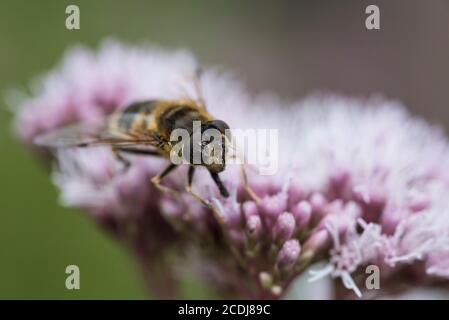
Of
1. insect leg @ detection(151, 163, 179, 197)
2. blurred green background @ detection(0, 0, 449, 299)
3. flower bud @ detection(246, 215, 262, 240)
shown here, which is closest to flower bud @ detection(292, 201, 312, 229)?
flower bud @ detection(246, 215, 262, 240)

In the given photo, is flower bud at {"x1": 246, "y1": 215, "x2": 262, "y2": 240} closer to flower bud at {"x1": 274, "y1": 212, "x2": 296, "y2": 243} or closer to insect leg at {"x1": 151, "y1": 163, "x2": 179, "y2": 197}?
flower bud at {"x1": 274, "y1": 212, "x2": 296, "y2": 243}

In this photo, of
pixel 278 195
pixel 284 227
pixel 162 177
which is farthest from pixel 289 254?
pixel 162 177

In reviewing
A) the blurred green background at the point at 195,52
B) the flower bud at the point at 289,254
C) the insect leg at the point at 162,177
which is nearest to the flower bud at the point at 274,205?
the flower bud at the point at 289,254

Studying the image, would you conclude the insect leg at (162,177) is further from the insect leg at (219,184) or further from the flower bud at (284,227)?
the flower bud at (284,227)

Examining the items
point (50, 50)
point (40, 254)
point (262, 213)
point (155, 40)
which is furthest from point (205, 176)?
point (155, 40)

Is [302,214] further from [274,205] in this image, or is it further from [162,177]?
[162,177]

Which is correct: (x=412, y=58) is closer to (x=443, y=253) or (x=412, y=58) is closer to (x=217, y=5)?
(x=217, y=5)

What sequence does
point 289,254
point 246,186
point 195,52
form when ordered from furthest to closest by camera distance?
1. point 195,52
2. point 246,186
3. point 289,254
